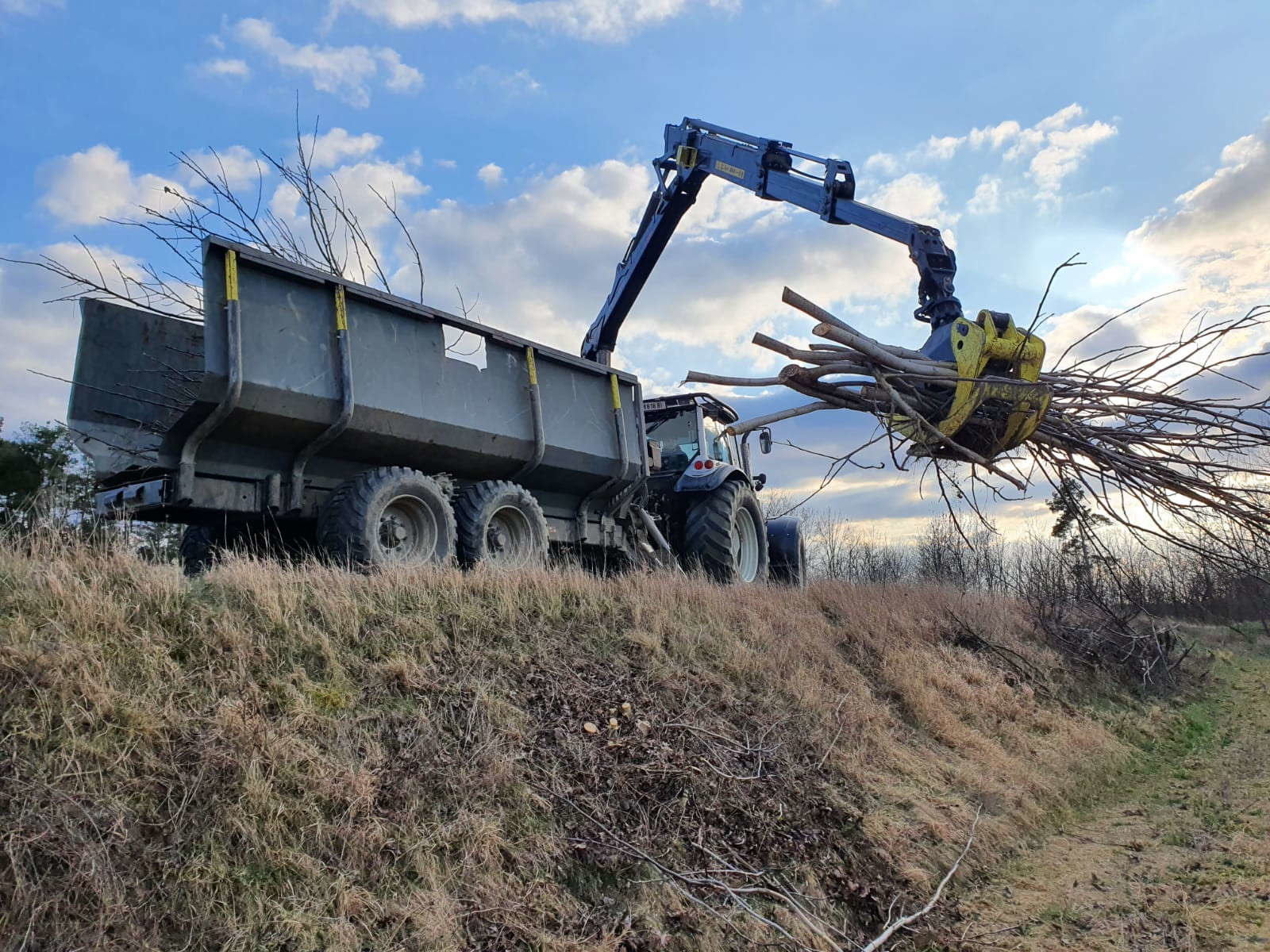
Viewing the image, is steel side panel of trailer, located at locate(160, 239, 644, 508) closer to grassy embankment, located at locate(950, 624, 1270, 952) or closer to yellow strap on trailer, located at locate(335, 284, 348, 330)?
yellow strap on trailer, located at locate(335, 284, 348, 330)

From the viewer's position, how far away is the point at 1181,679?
38.2ft

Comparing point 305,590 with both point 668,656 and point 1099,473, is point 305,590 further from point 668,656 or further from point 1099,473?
point 1099,473

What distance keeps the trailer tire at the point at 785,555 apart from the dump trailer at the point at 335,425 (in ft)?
12.1

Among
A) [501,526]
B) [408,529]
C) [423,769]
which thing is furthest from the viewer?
[501,526]

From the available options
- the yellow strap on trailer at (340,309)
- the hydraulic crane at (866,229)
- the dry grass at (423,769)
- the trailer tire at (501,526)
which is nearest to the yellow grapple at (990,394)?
the hydraulic crane at (866,229)

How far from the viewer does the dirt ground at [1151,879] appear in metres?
3.94

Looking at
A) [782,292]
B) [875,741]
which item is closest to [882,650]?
[875,741]

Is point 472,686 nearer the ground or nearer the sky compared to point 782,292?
nearer the ground

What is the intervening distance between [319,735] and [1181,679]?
11957 mm

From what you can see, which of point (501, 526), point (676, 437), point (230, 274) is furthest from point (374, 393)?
point (676, 437)

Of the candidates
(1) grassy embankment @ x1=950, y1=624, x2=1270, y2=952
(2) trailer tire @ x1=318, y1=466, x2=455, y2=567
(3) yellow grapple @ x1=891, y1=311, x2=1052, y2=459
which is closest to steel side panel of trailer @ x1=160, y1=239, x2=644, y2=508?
(2) trailer tire @ x1=318, y1=466, x2=455, y2=567

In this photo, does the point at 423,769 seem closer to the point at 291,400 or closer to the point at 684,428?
the point at 291,400

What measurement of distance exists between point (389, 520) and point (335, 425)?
33.7 inches

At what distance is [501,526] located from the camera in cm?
754
